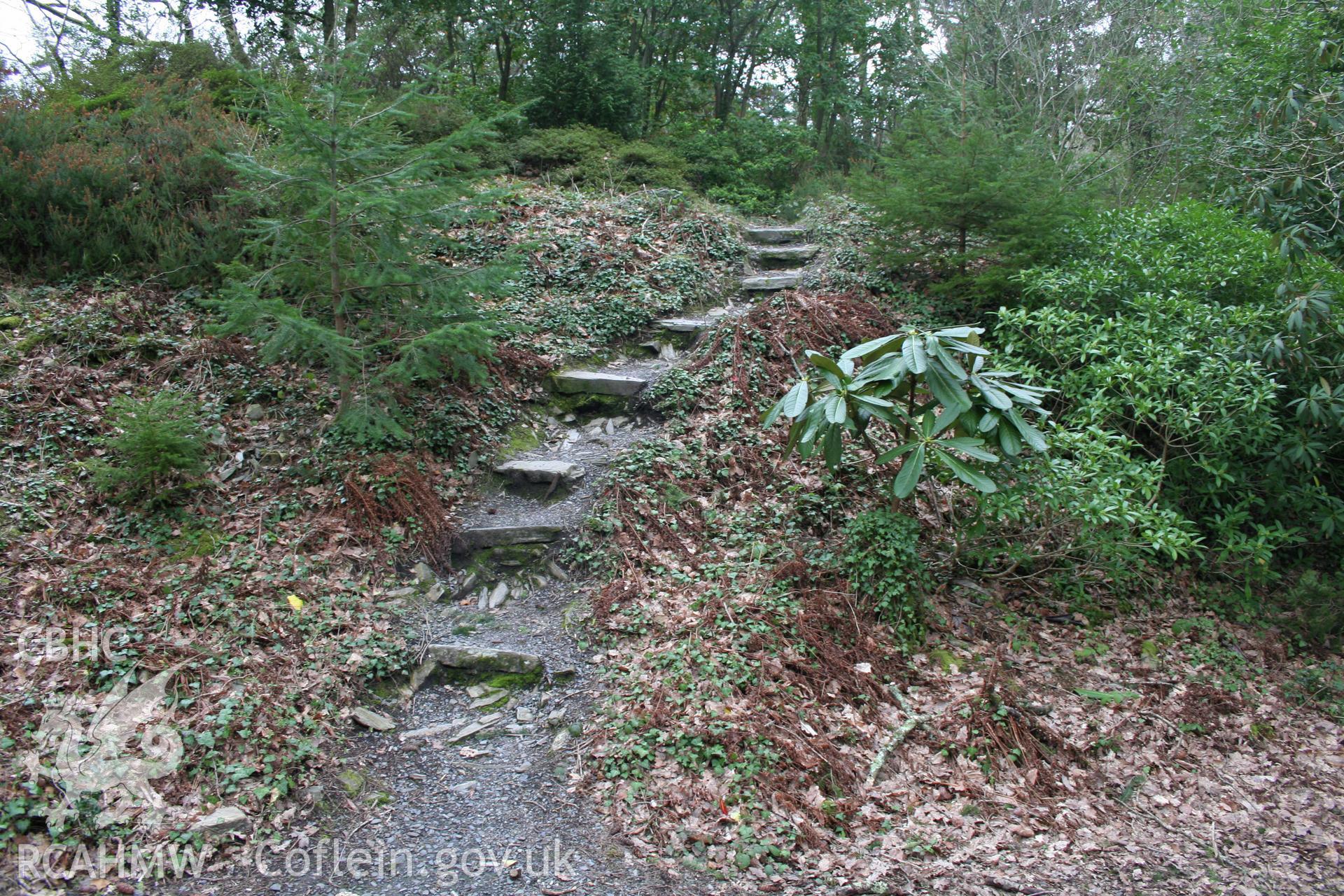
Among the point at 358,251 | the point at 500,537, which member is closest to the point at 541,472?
the point at 500,537

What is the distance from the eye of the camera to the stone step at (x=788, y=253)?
866cm

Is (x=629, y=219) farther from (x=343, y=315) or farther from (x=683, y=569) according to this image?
(x=683, y=569)

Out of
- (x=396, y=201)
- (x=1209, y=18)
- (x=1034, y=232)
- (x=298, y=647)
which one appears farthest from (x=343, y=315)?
(x=1209, y=18)

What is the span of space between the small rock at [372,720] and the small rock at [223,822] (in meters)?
0.68

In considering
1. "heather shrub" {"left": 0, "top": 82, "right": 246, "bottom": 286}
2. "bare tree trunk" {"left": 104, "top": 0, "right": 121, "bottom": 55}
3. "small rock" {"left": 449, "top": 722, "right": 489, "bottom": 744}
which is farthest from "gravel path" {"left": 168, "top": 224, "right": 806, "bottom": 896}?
"bare tree trunk" {"left": 104, "top": 0, "right": 121, "bottom": 55}

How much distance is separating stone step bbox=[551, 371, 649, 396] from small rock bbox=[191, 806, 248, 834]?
3.95 m

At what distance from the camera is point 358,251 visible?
201 inches

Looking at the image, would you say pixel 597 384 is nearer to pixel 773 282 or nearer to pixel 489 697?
pixel 773 282

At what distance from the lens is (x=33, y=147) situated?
257 inches

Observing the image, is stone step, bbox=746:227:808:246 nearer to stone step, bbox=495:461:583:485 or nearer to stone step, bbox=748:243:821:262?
stone step, bbox=748:243:821:262

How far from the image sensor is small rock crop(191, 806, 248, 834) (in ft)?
10.0

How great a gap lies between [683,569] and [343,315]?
9.56 feet

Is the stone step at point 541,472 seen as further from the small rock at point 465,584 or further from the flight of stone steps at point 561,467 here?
the small rock at point 465,584

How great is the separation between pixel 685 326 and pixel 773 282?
1410 mm
